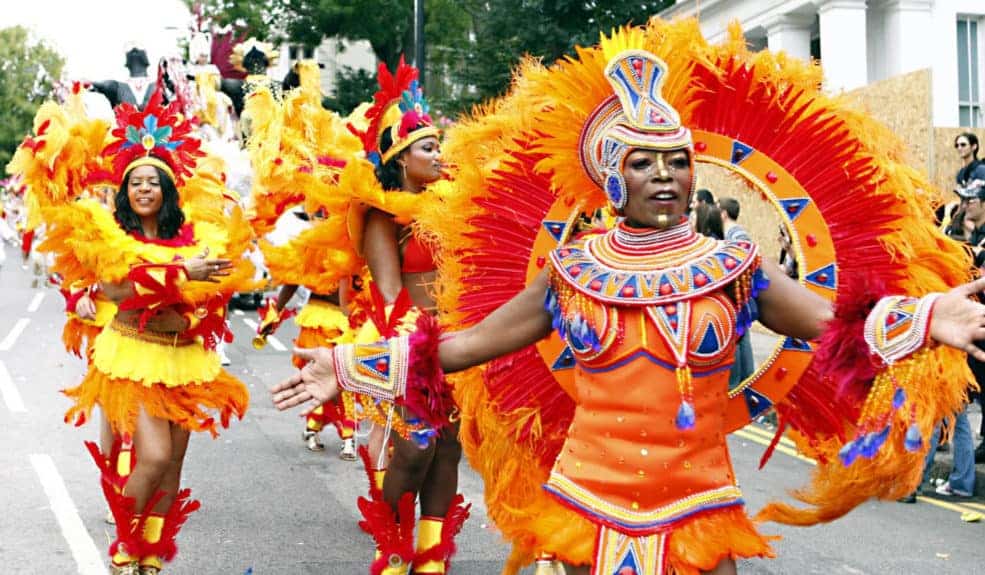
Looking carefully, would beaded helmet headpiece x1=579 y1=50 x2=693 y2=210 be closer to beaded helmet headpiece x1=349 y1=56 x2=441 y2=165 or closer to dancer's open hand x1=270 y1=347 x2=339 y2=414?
dancer's open hand x1=270 y1=347 x2=339 y2=414

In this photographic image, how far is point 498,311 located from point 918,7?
15.7m

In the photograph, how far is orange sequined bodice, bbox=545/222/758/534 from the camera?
338cm

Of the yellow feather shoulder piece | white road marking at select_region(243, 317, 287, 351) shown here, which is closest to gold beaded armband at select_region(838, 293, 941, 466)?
the yellow feather shoulder piece

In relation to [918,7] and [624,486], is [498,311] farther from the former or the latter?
[918,7]

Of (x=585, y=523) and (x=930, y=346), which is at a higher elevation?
(x=930, y=346)

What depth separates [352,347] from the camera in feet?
12.4

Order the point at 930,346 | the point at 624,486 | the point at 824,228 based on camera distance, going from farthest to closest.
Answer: the point at 824,228 < the point at 624,486 < the point at 930,346

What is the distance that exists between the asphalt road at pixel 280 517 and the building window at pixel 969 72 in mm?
9796

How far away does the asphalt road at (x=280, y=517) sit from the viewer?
20.2 feet

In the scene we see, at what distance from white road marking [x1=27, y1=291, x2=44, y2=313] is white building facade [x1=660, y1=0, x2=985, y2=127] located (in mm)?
11369

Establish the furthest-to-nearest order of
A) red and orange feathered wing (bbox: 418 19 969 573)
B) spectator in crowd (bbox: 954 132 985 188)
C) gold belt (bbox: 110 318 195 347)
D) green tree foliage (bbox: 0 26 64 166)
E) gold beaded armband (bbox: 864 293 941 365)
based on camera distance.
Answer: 1. green tree foliage (bbox: 0 26 64 166)
2. spectator in crowd (bbox: 954 132 985 188)
3. gold belt (bbox: 110 318 195 347)
4. red and orange feathered wing (bbox: 418 19 969 573)
5. gold beaded armband (bbox: 864 293 941 365)

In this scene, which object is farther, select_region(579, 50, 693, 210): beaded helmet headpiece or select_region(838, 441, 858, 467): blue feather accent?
select_region(579, 50, 693, 210): beaded helmet headpiece

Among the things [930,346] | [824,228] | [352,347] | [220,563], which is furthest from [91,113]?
[930,346]

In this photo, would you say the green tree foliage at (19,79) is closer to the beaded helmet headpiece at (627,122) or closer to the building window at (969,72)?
the building window at (969,72)
